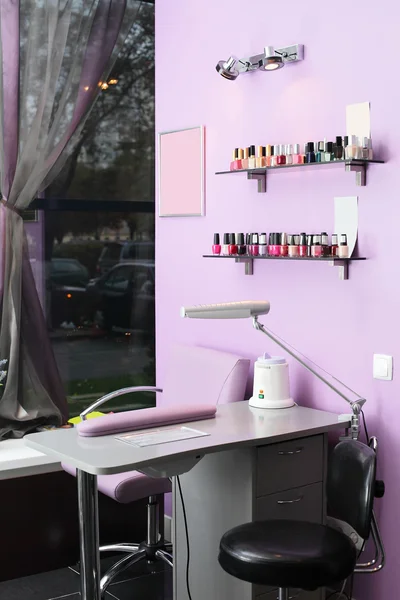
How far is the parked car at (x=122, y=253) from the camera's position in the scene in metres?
4.36

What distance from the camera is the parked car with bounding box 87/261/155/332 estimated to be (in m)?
4.37

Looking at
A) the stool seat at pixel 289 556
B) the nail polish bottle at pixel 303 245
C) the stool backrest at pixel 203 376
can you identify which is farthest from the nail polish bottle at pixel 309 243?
the stool seat at pixel 289 556

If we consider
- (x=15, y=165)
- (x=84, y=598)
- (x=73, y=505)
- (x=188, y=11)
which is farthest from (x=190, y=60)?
(x=84, y=598)

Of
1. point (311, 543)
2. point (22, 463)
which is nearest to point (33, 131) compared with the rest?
point (22, 463)

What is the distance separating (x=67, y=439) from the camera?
2.80 m

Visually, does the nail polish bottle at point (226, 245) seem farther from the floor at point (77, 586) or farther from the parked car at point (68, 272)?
the floor at point (77, 586)

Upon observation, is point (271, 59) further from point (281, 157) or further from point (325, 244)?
point (325, 244)

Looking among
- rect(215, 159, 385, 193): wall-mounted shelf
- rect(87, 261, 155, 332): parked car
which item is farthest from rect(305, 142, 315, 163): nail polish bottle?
rect(87, 261, 155, 332): parked car

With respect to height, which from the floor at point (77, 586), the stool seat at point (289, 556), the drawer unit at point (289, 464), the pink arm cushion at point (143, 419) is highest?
the pink arm cushion at point (143, 419)

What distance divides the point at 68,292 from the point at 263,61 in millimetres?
1609

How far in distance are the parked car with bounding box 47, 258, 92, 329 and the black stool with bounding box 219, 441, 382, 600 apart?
6.55 feet

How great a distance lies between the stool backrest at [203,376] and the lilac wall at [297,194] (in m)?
0.13

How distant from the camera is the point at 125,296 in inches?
176

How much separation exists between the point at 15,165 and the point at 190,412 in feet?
5.41
